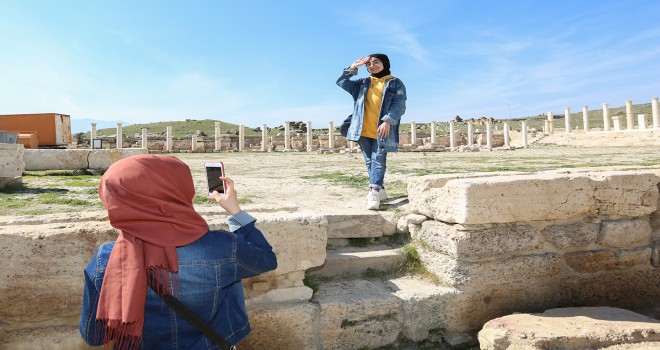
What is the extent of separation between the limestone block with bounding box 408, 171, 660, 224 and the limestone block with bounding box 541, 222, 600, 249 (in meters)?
0.09

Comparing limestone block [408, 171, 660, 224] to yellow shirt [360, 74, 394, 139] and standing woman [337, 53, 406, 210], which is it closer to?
standing woman [337, 53, 406, 210]

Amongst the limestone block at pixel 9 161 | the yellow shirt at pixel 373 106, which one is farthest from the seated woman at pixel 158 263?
the limestone block at pixel 9 161

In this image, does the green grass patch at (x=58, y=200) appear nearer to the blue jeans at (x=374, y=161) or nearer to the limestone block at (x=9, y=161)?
the limestone block at (x=9, y=161)

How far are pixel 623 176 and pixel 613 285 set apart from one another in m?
0.97

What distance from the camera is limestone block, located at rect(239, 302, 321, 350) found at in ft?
9.97

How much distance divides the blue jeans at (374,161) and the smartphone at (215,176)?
107 inches

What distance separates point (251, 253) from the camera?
1950mm

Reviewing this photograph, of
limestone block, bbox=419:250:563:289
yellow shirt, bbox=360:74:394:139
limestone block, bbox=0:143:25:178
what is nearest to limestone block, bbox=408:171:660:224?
limestone block, bbox=419:250:563:289

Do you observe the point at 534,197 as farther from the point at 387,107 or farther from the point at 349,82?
the point at 349,82

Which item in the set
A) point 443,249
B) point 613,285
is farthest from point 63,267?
point 613,285

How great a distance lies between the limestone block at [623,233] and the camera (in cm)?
385

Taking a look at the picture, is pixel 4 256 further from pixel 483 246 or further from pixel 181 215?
pixel 483 246

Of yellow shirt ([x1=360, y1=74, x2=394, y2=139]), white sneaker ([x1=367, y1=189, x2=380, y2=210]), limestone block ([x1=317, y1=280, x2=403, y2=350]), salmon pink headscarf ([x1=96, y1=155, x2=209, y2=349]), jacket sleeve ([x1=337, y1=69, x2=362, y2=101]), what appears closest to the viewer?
salmon pink headscarf ([x1=96, y1=155, x2=209, y2=349])

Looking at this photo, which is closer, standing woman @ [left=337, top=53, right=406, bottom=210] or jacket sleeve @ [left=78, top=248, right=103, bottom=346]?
jacket sleeve @ [left=78, top=248, right=103, bottom=346]
